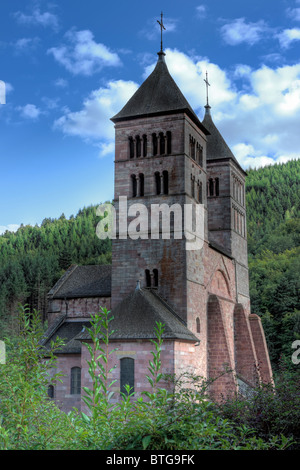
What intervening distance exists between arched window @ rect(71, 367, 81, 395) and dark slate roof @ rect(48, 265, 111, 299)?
566 cm

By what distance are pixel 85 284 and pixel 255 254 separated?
211 ft

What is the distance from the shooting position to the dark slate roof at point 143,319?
27.9 meters

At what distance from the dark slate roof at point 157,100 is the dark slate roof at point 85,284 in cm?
1072

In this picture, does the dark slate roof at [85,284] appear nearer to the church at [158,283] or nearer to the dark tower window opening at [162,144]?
the church at [158,283]

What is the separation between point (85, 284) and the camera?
1527 inches

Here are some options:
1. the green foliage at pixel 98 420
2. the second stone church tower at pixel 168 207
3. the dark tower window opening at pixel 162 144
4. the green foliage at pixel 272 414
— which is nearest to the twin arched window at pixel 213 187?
the second stone church tower at pixel 168 207

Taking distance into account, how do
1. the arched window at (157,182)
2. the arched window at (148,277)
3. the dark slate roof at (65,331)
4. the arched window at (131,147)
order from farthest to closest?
the dark slate roof at (65,331), the arched window at (131,147), the arched window at (157,182), the arched window at (148,277)

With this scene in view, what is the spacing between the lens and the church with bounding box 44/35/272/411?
28.7 metres

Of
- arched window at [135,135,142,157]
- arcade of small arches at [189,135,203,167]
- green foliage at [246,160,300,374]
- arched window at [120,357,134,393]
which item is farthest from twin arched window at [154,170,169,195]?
green foliage at [246,160,300,374]

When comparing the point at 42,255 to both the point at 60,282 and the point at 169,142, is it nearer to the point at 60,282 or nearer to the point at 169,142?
the point at 60,282

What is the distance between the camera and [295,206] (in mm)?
134375

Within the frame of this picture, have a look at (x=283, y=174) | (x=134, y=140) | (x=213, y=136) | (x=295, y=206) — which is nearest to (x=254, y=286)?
(x=213, y=136)

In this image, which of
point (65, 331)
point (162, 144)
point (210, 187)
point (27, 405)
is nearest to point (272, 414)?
point (27, 405)
